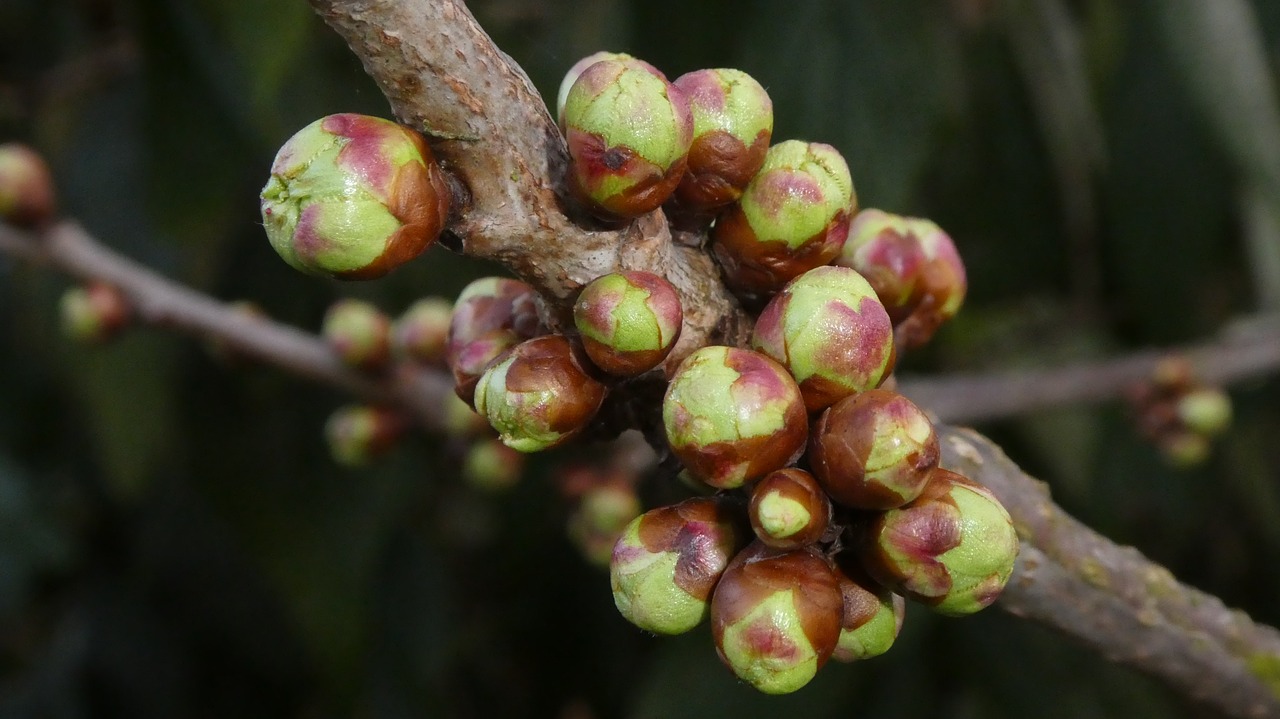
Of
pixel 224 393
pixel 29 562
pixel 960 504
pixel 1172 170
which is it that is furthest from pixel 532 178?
pixel 29 562

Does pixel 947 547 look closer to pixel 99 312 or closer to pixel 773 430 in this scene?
pixel 773 430

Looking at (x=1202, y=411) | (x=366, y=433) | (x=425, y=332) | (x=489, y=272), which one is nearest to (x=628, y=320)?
(x=425, y=332)

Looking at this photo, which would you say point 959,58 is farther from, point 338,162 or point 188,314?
point 338,162

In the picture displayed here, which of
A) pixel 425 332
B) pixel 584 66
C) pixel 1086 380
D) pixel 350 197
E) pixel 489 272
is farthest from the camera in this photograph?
pixel 489 272

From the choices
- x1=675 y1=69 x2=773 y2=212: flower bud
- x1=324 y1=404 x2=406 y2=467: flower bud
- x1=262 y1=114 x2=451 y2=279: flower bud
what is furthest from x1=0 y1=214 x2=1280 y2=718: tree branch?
x1=324 y1=404 x2=406 y2=467: flower bud

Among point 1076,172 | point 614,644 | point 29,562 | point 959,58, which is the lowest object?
point 614,644
